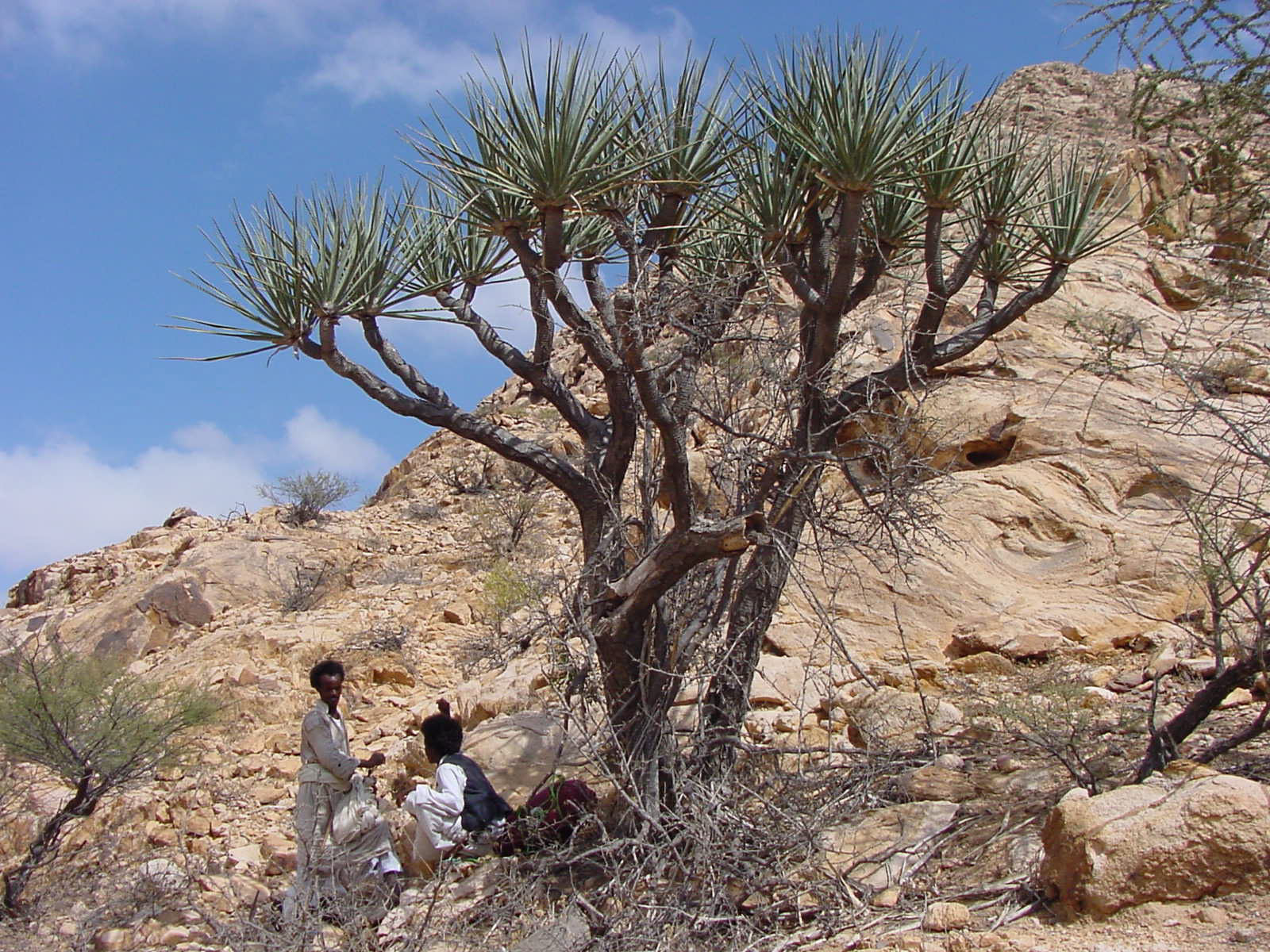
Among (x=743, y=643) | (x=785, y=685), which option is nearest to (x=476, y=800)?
(x=743, y=643)

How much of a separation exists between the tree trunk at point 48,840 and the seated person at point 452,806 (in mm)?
2392

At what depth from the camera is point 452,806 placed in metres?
5.04

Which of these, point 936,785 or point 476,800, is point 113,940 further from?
point 936,785

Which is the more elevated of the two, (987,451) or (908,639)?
(987,451)

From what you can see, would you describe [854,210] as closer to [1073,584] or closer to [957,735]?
[957,735]

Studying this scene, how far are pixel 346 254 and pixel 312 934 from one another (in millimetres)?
3085

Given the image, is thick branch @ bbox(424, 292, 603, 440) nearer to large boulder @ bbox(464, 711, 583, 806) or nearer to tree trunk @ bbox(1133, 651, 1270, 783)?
large boulder @ bbox(464, 711, 583, 806)

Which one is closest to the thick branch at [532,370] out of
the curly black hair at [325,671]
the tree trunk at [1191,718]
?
the curly black hair at [325,671]

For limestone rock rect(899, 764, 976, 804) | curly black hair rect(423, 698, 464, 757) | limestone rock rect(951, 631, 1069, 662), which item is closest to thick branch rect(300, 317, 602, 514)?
curly black hair rect(423, 698, 464, 757)

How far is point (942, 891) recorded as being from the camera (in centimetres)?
388

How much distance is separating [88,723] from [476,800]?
3076mm

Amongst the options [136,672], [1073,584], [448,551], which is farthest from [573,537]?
[1073,584]

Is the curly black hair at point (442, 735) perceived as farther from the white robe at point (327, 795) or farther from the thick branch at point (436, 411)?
the thick branch at point (436, 411)

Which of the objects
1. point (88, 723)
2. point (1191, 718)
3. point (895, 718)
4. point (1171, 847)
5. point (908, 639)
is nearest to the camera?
point (1171, 847)
